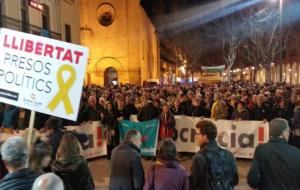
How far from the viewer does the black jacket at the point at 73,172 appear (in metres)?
5.03

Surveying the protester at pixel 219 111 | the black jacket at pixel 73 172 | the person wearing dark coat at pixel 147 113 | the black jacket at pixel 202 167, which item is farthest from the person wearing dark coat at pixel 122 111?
the black jacket at pixel 202 167

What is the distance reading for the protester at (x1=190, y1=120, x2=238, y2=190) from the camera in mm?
4727

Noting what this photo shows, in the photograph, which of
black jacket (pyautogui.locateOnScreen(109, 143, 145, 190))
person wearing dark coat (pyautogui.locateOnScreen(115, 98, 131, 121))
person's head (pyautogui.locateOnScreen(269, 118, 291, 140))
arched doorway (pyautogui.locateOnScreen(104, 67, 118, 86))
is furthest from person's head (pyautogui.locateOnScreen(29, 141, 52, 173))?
arched doorway (pyautogui.locateOnScreen(104, 67, 118, 86))

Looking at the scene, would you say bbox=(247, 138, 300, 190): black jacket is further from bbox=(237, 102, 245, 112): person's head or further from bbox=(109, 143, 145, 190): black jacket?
bbox=(237, 102, 245, 112): person's head

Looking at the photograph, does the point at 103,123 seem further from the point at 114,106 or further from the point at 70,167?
the point at 70,167

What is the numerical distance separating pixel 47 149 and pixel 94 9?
4384 centimetres

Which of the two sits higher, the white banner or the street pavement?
the white banner

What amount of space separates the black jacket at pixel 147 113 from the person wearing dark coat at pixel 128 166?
6334 mm

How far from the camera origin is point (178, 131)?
39.6ft

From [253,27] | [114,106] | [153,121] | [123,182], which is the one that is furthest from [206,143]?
Answer: [253,27]

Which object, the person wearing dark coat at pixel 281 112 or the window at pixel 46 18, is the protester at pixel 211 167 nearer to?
the person wearing dark coat at pixel 281 112

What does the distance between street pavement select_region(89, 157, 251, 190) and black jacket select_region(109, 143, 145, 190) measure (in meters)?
3.62

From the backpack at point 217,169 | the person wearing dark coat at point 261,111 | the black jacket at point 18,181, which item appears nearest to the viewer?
the black jacket at point 18,181

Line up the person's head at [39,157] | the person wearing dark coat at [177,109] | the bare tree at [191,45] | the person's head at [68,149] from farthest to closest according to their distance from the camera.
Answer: the bare tree at [191,45] < the person wearing dark coat at [177,109] < the person's head at [68,149] < the person's head at [39,157]
